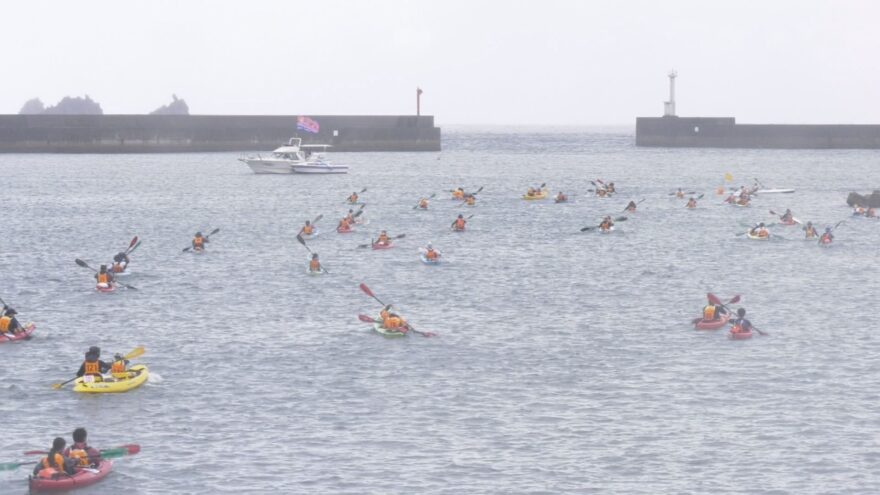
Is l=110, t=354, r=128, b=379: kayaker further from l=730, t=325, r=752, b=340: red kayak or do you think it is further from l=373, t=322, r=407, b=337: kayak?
l=730, t=325, r=752, b=340: red kayak

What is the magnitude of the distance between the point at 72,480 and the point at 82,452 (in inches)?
32.0

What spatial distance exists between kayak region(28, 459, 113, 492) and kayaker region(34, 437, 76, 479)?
10 centimetres

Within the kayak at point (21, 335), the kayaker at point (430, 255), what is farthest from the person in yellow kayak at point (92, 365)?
the kayaker at point (430, 255)

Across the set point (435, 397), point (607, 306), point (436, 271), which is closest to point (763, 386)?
point (435, 397)

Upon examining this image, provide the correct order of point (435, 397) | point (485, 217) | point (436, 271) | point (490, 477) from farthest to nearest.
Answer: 1. point (485, 217)
2. point (436, 271)
3. point (435, 397)
4. point (490, 477)

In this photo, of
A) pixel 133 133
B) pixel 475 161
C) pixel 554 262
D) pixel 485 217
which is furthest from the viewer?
pixel 475 161

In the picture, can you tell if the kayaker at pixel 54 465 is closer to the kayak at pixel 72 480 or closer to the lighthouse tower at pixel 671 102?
the kayak at pixel 72 480

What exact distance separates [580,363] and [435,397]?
608 cm

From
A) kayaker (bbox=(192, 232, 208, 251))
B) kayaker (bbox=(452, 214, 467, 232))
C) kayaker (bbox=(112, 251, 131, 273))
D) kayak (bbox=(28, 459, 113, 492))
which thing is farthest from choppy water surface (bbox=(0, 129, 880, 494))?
kayaker (bbox=(452, 214, 467, 232))

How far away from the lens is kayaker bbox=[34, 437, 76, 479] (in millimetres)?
27328

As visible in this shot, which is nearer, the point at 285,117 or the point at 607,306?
the point at 607,306

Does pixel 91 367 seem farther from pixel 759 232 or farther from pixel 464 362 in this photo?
pixel 759 232

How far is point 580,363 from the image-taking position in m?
39.6

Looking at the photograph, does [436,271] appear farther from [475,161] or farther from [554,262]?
[475,161]
